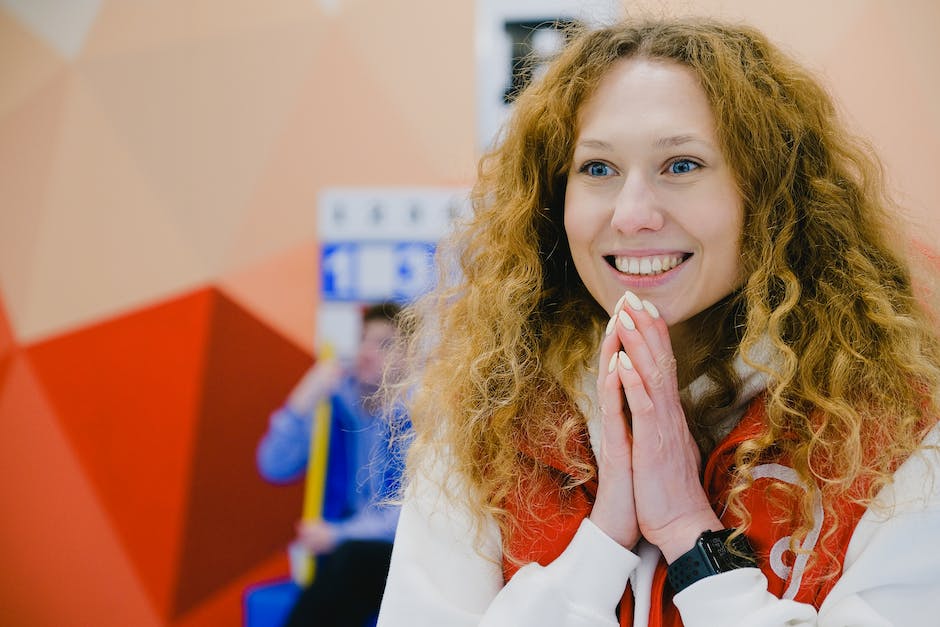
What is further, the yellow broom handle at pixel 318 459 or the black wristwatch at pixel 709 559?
the yellow broom handle at pixel 318 459

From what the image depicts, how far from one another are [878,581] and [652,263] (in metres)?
0.49

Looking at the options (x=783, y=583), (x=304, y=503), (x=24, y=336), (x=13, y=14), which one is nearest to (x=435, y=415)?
(x=783, y=583)

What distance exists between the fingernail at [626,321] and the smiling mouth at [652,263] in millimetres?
76

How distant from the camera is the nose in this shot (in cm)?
119

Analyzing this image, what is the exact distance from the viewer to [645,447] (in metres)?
1.17

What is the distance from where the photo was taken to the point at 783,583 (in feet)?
3.80

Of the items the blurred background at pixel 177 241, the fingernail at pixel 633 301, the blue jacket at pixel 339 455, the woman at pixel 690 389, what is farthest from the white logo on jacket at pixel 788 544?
the blurred background at pixel 177 241

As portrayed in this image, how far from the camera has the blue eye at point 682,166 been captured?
1227 mm

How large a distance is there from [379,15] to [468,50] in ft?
1.11

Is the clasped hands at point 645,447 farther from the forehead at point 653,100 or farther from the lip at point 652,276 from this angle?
the forehead at point 653,100

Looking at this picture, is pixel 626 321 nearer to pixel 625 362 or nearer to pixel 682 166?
pixel 625 362

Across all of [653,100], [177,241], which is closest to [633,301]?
[653,100]

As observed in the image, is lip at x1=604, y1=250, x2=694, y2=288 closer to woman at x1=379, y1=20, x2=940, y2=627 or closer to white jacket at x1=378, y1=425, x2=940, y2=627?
woman at x1=379, y1=20, x2=940, y2=627

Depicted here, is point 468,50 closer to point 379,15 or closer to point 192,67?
point 379,15
